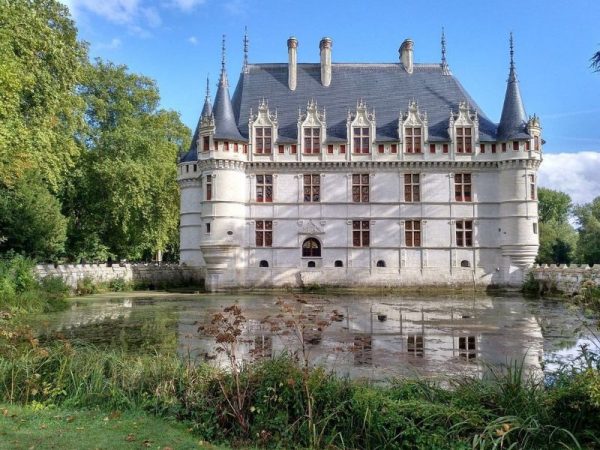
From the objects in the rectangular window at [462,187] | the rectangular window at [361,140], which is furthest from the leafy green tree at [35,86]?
the rectangular window at [462,187]

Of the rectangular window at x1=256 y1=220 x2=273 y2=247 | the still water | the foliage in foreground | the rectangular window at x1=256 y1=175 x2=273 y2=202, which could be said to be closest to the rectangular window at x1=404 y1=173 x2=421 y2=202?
the rectangular window at x1=256 y1=175 x2=273 y2=202

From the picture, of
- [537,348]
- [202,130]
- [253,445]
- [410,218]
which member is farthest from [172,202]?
[253,445]

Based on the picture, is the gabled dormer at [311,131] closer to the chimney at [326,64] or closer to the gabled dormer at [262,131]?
the gabled dormer at [262,131]

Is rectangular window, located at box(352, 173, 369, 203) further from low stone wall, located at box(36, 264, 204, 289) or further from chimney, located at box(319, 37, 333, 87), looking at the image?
low stone wall, located at box(36, 264, 204, 289)

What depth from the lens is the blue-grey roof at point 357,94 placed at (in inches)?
1133

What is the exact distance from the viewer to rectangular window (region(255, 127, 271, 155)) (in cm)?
2831

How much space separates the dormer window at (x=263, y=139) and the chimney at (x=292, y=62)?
3867 millimetres

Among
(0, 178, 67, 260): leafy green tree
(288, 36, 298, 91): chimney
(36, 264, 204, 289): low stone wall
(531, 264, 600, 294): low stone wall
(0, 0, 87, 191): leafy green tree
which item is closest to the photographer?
(0, 0, 87, 191): leafy green tree

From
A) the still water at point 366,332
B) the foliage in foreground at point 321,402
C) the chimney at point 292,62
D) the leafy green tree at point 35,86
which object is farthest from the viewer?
the chimney at point 292,62

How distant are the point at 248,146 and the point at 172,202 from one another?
31.3ft

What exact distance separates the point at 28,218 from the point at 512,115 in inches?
1042

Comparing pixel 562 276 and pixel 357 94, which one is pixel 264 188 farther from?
pixel 562 276

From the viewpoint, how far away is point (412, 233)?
2800 cm

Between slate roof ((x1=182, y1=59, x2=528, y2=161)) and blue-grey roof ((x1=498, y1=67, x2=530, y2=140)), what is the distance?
53 mm
